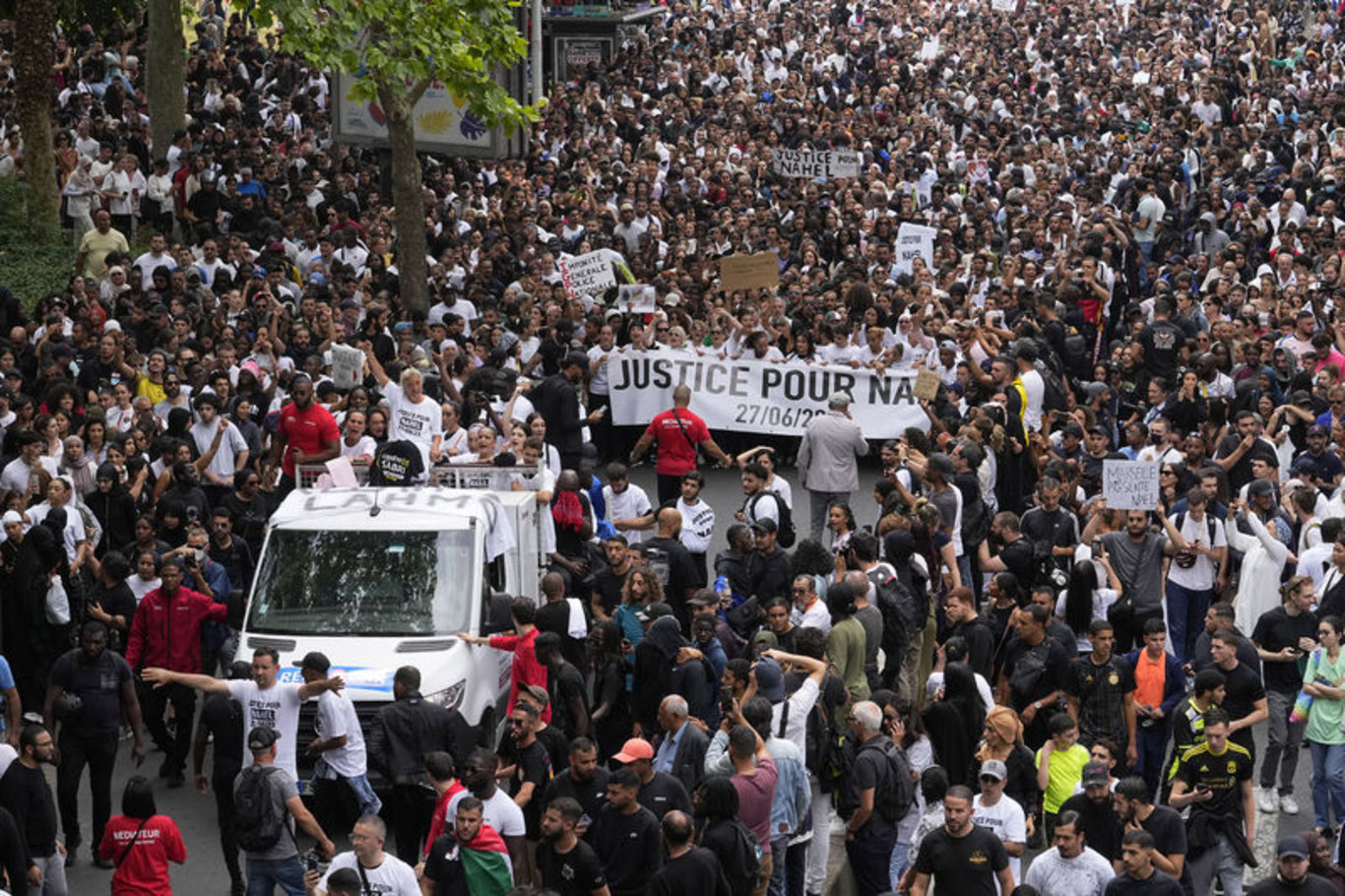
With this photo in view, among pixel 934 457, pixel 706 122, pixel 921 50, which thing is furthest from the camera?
pixel 921 50

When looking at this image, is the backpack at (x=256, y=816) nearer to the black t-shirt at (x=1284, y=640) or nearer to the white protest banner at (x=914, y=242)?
the black t-shirt at (x=1284, y=640)

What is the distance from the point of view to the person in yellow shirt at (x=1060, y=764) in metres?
12.1

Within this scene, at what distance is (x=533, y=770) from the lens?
461 inches

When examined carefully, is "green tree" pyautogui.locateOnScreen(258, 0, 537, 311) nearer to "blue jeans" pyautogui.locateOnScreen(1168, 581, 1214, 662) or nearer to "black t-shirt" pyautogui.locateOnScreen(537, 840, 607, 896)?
"blue jeans" pyautogui.locateOnScreen(1168, 581, 1214, 662)

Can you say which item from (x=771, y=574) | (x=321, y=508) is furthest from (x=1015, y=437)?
(x=321, y=508)

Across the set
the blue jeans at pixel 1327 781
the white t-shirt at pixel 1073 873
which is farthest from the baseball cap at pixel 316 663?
the blue jeans at pixel 1327 781

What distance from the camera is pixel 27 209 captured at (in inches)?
1102

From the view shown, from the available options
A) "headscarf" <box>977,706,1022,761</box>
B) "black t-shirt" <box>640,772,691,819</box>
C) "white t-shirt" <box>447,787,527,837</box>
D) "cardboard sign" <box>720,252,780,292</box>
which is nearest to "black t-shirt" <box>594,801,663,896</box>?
"black t-shirt" <box>640,772,691,819</box>

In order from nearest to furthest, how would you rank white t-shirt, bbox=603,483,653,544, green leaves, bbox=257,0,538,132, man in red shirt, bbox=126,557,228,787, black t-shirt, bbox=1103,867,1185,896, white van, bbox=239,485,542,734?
black t-shirt, bbox=1103,867,1185,896, white van, bbox=239,485,542,734, man in red shirt, bbox=126,557,228,787, white t-shirt, bbox=603,483,653,544, green leaves, bbox=257,0,538,132

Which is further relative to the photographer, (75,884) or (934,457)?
(934,457)

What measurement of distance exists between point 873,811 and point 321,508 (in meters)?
4.68

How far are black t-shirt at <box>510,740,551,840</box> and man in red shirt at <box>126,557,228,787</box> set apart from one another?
3.47 metres

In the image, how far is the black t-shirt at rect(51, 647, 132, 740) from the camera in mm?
13008

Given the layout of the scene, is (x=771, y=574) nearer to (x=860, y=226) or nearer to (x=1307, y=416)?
(x=1307, y=416)
